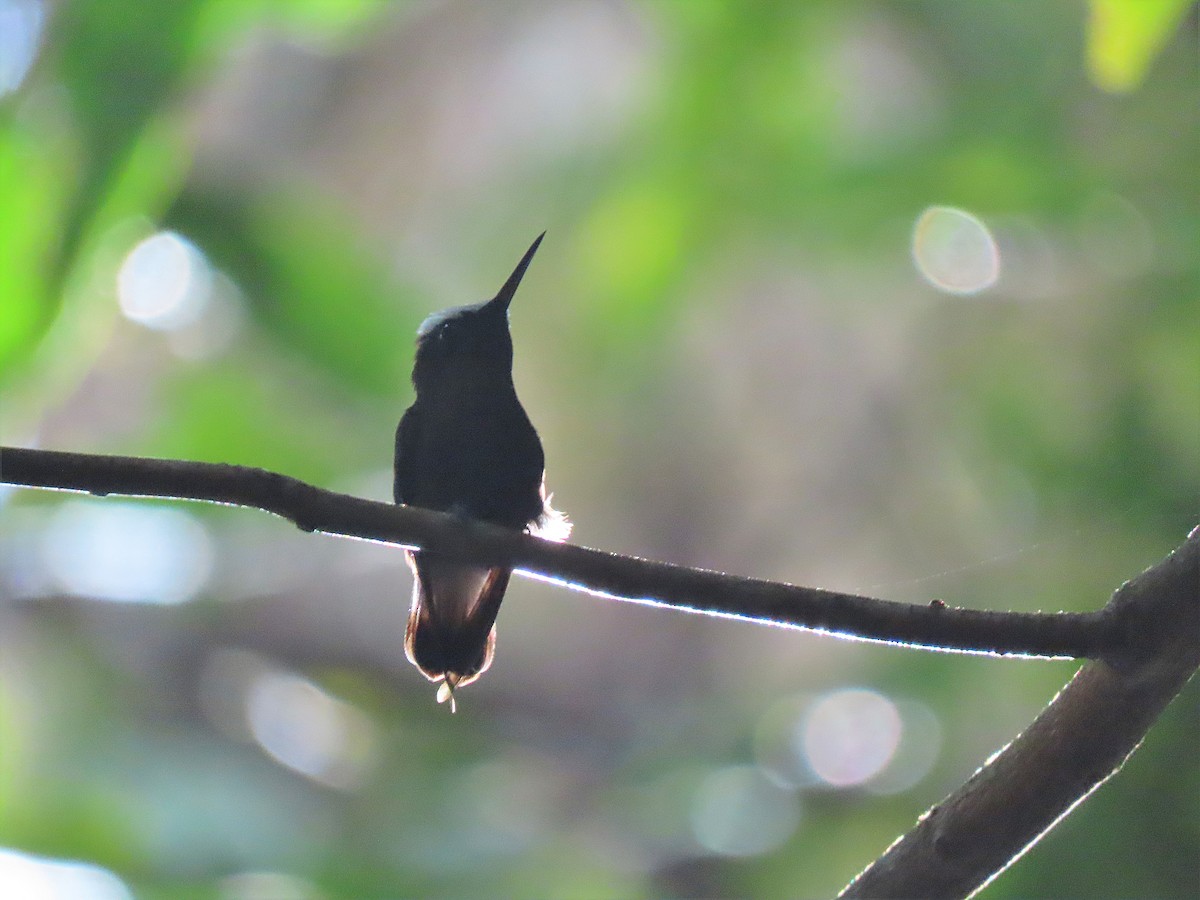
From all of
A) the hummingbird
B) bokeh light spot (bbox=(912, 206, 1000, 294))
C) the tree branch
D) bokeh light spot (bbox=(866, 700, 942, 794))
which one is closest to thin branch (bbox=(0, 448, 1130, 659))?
the tree branch

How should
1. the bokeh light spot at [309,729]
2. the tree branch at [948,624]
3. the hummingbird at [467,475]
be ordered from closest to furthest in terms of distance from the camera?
the tree branch at [948,624] < the hummingbird at [467,475] < the bokeh light spot at [309,729]

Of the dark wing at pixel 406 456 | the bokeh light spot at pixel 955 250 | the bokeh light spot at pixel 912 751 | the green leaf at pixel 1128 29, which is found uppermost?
the bokeh light spot at pixel 955 250

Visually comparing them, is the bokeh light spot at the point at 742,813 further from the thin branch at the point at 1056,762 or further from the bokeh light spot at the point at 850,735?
the thin branch at the point at 1056,762

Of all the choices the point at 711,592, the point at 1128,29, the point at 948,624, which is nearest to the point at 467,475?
the point at 711,592

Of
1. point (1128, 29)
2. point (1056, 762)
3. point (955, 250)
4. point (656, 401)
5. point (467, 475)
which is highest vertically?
point (656, 401)

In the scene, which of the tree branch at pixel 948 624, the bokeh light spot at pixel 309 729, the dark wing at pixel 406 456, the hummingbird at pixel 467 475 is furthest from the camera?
the bokeh light spot at pixel 309 729

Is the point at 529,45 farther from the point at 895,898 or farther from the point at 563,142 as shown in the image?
the point at 895,898

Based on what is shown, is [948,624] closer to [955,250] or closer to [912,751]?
[912,751]

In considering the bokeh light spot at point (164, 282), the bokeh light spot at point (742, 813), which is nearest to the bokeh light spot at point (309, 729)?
the bokeh light spot at point (742, 813)
